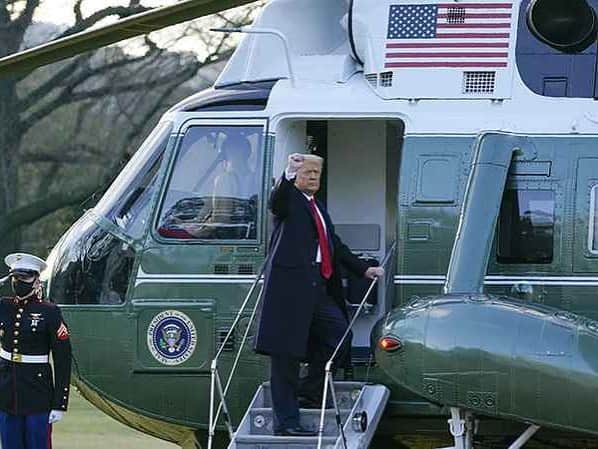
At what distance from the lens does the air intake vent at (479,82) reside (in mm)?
9188

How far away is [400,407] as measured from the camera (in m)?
9.17

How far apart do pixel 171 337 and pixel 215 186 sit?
0.98 m

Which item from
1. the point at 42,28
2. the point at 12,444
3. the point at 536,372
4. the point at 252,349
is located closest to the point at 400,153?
the point at 252,349

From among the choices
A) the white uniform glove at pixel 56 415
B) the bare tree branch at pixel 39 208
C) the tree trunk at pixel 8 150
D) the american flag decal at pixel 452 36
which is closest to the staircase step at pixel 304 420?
the white uniform glove at pixel 56 415

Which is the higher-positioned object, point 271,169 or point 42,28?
point 42,28

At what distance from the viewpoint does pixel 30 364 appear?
9180 mm

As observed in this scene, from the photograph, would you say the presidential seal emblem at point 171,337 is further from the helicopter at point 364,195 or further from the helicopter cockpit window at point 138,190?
the helicopter cockpit window at point 138,190

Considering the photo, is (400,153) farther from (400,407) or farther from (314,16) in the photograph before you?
(400,407)

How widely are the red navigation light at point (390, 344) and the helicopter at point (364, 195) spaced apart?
0.19 feet

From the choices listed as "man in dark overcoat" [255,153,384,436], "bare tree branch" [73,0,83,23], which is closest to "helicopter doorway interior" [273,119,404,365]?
"man in dark overcoat" [255,153,384,436]

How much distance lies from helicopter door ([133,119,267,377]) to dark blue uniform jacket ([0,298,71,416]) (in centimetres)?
55

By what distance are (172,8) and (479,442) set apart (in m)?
3.25

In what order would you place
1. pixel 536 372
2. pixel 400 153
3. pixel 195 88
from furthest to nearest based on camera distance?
pixel 195 88 < pixel 400 153 < pixel 536 372

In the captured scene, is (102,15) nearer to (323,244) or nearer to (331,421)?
(323,244)
